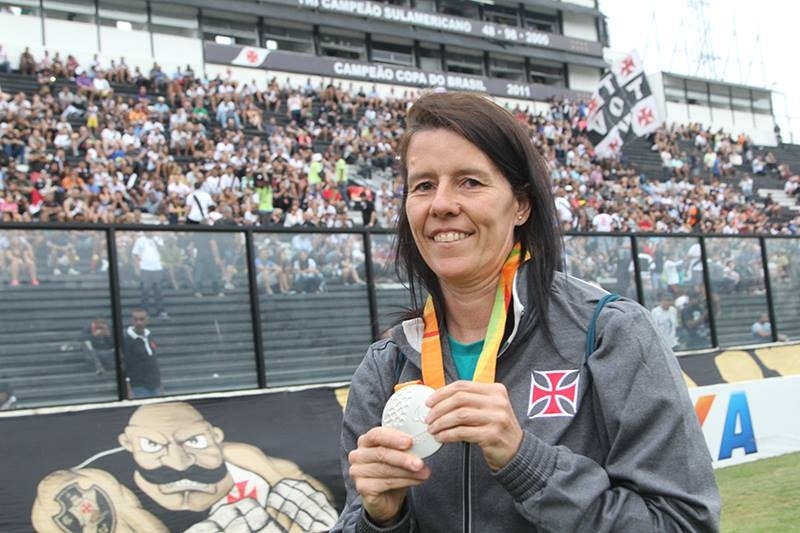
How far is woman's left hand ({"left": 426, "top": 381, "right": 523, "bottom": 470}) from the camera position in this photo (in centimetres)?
170

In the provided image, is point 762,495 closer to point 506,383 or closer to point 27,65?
point 506,383

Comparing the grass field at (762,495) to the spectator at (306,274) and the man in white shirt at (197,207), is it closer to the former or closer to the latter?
the spectator at (306,274)

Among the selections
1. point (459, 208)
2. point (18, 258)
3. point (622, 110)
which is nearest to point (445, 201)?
point (459, 208)

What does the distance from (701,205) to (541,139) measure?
569cm

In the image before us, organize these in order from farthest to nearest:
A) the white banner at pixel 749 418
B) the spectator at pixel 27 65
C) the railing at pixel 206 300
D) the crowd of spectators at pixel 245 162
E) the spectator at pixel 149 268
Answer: the spectator at pixel 27 65
the crowd of spectators at pixel 245 162
the white banner at pixel 749 418
the spectator at pixel 149 268
the railing at pixel 206 300

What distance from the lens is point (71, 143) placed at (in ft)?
68.4

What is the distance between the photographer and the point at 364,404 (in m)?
2.12

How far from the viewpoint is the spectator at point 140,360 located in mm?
7754

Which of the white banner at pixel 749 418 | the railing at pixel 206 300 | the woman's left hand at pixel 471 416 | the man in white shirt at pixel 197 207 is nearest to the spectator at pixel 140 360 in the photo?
the railing at pixel 206 300

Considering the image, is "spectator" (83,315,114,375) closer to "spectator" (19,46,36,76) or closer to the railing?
the railing

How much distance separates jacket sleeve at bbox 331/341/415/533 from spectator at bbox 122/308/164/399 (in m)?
5.90

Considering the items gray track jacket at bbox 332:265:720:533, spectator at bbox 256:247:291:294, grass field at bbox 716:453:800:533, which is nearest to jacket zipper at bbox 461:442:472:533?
gray track jacket at bbox 332:265:720:533

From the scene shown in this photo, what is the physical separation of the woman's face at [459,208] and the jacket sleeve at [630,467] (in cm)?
34

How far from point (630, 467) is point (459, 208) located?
604 millimetres
